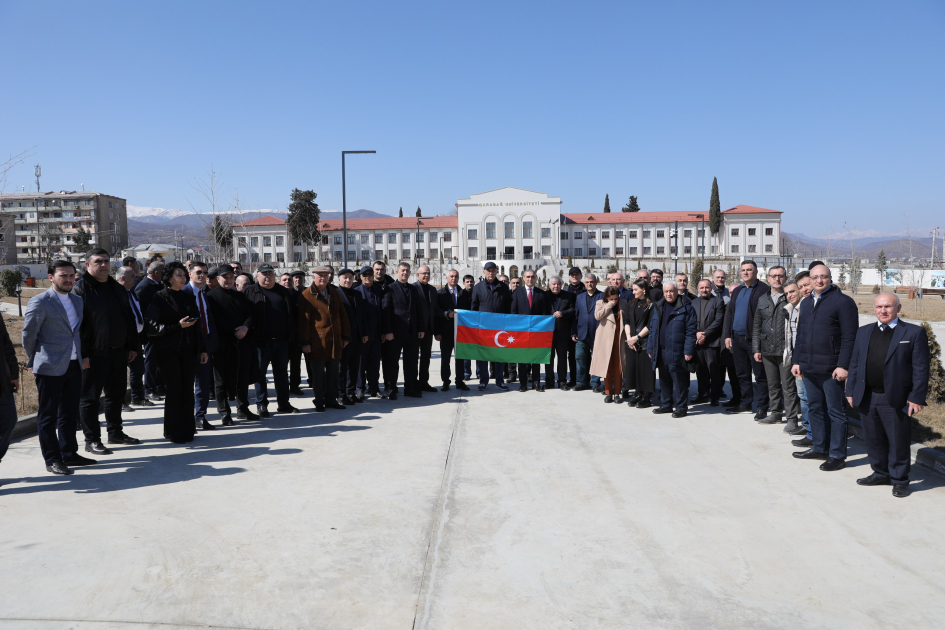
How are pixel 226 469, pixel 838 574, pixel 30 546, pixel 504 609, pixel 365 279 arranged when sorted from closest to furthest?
1. pixel 504 609
2. pixel 838 574
3. pixel 30 546
4. pixel 226 469
5. pixel 365 279

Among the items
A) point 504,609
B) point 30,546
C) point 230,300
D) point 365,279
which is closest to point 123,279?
point 230,300

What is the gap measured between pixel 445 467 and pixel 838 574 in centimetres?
357

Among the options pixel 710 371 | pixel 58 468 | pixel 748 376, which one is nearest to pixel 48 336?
pixel 58 468

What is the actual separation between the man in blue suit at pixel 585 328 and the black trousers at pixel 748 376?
7.89 feet

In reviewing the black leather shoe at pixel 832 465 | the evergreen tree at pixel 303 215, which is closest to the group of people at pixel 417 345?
the black leather shoe at pixel 832 465

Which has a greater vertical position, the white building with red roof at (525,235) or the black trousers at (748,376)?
the white building with red roof at (525,235)

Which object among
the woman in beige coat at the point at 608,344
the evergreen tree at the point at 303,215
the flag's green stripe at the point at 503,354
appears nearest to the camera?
the woman in beige coat at the point at 608,344

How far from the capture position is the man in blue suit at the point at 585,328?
1077cm

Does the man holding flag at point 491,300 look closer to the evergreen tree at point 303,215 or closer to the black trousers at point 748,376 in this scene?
the black trousers at point 748,376

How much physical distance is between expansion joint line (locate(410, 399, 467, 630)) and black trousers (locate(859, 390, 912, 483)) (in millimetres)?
4033

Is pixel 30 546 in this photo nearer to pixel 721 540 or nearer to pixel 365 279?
pixel 721 540

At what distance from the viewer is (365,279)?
1007 cm

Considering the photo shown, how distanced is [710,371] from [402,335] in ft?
16.4

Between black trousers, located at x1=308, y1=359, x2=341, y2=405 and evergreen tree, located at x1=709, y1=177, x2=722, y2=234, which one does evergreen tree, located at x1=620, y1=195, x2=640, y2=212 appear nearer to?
evergreen tree, located at x1=709, y1=177, x2=722, y2=234
